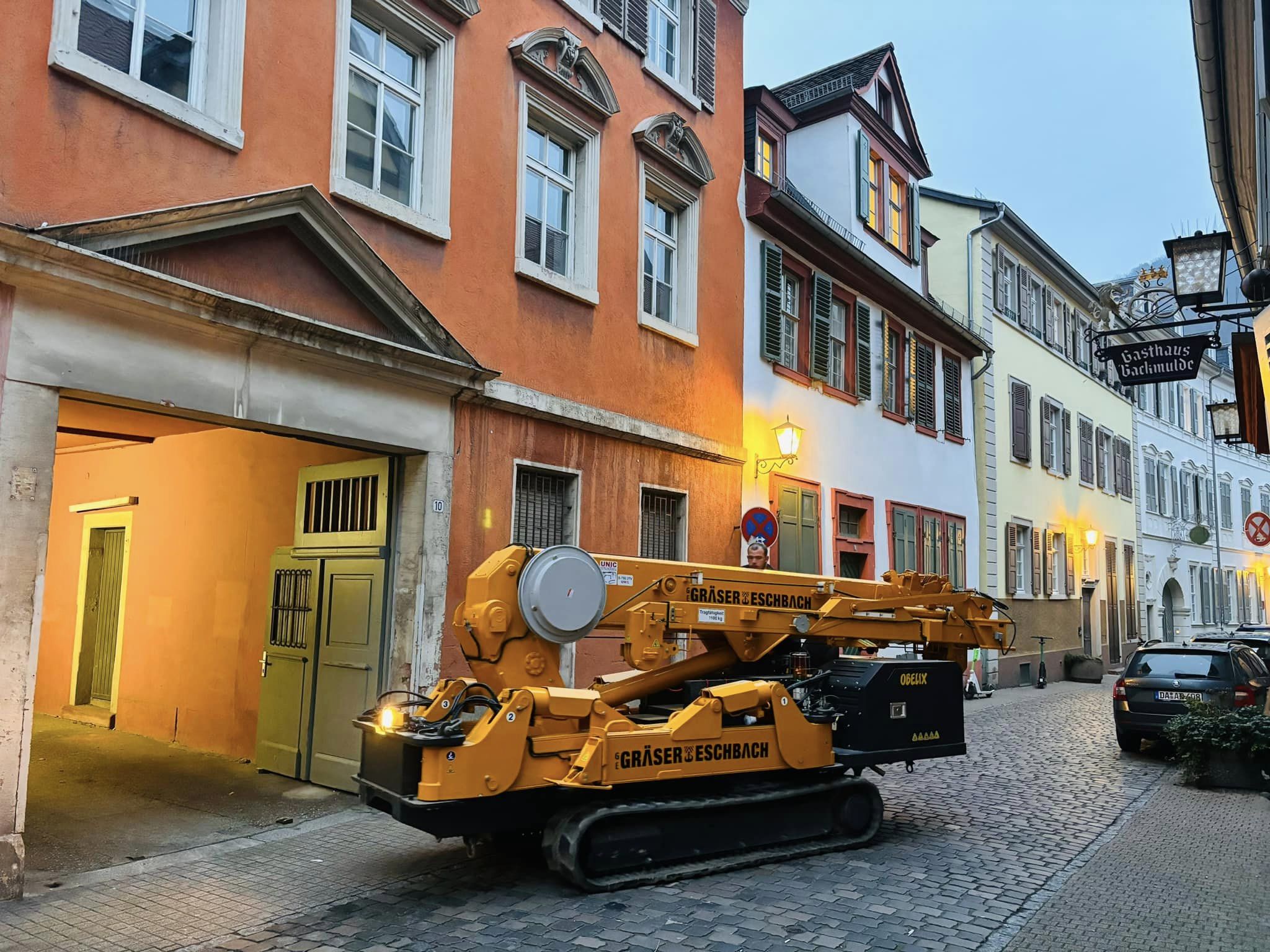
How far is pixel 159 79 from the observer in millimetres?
7164

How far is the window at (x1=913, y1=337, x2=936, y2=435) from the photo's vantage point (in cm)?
1886

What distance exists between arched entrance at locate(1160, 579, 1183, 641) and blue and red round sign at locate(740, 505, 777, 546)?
1106 inches

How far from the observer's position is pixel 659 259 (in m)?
12.2

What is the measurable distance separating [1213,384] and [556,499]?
37654 mm

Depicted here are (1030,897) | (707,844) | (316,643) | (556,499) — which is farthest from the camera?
(556,499)

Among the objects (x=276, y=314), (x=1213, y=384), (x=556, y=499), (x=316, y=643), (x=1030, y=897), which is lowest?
(x=1030, y=897)

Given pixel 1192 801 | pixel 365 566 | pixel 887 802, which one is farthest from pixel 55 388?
pixel 1192 801

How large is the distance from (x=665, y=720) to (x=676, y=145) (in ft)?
25.0

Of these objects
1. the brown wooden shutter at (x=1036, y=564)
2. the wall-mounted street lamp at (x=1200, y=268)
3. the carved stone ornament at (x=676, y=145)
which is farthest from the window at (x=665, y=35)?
the brown wooden shutter at (x=1036, y=564)

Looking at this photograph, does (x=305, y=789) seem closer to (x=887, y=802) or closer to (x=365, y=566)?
(x=365, y=566)

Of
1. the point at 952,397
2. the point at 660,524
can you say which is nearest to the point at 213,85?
the point at 660,524

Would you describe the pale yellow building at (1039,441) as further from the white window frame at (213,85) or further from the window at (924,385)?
the white window frame at (213,85)

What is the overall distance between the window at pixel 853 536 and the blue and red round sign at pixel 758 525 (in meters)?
3.99

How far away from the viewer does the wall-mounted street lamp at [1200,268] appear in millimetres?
9938
